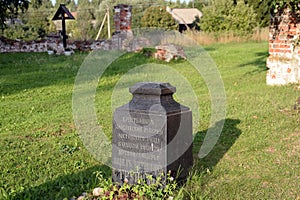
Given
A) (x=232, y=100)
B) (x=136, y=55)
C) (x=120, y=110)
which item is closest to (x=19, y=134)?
(x=120, y=110)

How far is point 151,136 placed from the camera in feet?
13.4

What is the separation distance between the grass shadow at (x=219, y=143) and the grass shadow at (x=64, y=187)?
121cm

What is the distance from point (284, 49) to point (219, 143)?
4933 mm

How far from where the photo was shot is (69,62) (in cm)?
1538

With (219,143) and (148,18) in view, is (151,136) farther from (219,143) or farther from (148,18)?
(148,18)

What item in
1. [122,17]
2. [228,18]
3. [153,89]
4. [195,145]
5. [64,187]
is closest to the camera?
[153,89]

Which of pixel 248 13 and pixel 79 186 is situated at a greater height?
pixel 248 13

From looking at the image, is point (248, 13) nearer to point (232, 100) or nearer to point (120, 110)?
point (232, 100)

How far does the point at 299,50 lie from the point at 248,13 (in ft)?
71.8

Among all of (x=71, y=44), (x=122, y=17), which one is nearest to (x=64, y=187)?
(x=71, y=44)

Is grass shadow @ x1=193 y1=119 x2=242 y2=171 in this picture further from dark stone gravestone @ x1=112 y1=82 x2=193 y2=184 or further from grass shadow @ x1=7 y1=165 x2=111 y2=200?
grass shadow @ x1=7 y1=165 x2=111 y2=200

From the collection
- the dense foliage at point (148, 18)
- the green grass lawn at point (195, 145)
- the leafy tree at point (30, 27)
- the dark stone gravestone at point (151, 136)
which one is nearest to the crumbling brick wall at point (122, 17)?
the dense foliage at point (148, 18)

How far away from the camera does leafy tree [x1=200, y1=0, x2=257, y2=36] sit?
3022cm

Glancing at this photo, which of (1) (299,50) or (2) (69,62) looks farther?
(2) (69,62)
